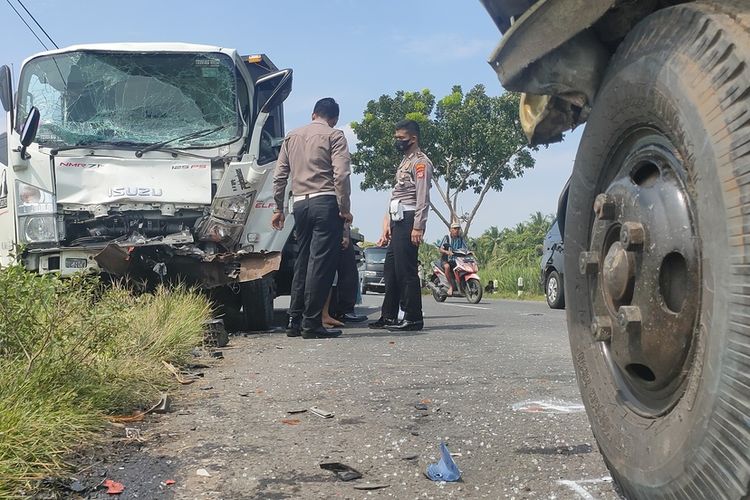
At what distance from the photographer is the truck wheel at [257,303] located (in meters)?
7.16

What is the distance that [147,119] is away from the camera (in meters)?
7.25

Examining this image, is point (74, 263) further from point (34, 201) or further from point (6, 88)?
point (6, 88)

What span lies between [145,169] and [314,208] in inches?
62.0

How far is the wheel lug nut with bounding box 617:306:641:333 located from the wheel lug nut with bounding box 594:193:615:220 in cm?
24

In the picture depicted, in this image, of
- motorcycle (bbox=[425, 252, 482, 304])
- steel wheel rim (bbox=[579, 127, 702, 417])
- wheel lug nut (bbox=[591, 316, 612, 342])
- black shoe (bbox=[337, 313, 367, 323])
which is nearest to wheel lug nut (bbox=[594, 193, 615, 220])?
steel wheel rim (bbox=[579, 127, 702, 417])

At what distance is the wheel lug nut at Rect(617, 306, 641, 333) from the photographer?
1598mm

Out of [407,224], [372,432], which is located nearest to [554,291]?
[407,224]

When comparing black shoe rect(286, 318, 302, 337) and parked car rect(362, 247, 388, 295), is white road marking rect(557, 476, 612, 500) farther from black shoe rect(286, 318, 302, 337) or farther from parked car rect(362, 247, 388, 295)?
parked car rect(362, 247, 388, 295)

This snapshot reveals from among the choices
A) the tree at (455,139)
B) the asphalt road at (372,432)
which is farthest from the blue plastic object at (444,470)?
the tree at (455,139)

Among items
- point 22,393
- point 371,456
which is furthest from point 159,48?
point 371,456

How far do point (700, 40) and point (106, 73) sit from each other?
681 centimetres

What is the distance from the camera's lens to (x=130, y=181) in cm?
679

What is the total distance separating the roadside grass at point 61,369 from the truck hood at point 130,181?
82.3 inches

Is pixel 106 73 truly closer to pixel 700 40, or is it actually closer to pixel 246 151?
pixel 246 151
